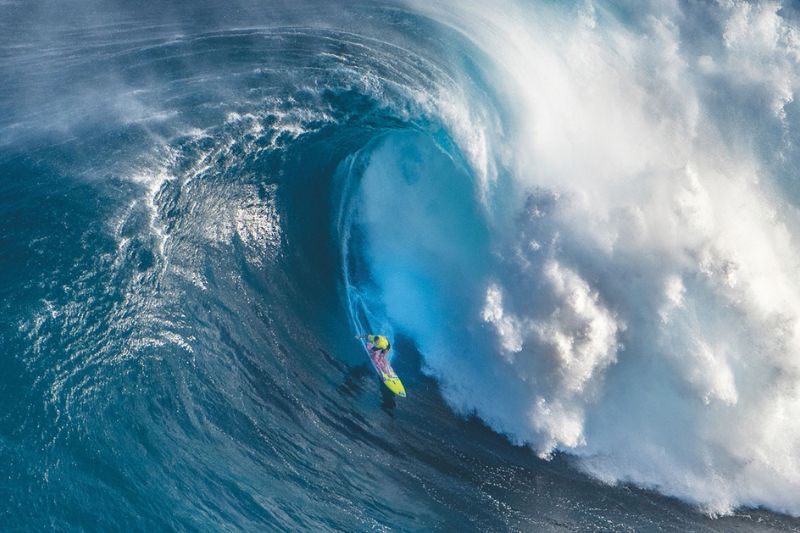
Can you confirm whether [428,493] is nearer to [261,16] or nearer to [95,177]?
[95,177]

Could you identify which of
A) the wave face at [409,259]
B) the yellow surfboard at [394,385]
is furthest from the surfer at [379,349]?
the wave face at [409,259]

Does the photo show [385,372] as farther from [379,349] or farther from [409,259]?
[409,259]

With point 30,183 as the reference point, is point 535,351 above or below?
above

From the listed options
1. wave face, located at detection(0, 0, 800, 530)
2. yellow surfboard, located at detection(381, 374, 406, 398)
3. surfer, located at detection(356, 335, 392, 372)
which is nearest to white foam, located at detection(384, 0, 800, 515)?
wave face, located at detection(0, 0, 800, 530)

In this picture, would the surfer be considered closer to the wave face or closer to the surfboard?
the surfboard

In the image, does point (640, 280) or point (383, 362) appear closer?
point (383, 362)

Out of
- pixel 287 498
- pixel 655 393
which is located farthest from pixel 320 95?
pixel 655 393

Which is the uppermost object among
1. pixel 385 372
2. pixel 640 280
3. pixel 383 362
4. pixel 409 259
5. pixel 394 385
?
pixel 640 280

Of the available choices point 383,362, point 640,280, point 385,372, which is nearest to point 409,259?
point 383,362
